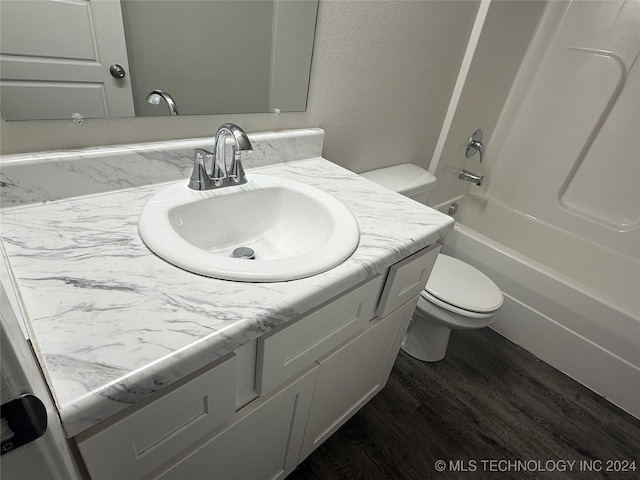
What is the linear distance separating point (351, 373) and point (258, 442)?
0.31 m

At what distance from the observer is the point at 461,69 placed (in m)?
1.55

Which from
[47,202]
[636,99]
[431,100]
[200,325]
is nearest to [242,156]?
[47,202]

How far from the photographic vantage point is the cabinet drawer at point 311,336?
0.62 metres

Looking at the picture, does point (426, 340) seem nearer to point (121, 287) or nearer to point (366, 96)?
point (366, 96)

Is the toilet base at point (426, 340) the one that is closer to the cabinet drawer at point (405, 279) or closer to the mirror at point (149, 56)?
the cabinet drawer at point (405, 279)

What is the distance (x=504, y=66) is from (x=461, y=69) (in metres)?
0.37

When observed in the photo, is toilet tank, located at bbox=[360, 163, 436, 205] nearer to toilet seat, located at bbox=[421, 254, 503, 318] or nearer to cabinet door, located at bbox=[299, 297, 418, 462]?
toilet seat, located at bbox=[421, 254, 503, 318]

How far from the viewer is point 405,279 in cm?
89

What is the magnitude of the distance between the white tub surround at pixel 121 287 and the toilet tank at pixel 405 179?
492 millimetres

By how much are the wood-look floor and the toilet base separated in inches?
1.4

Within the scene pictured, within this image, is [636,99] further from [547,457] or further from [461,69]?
[547,457]

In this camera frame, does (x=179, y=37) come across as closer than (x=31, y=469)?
No

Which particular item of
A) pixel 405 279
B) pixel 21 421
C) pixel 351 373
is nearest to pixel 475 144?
pixel 405 279

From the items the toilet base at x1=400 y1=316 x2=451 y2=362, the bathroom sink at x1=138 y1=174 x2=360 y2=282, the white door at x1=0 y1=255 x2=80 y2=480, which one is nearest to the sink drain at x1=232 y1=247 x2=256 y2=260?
the bathroom sink at x1=138 y1=174 x2=360 y2=282
